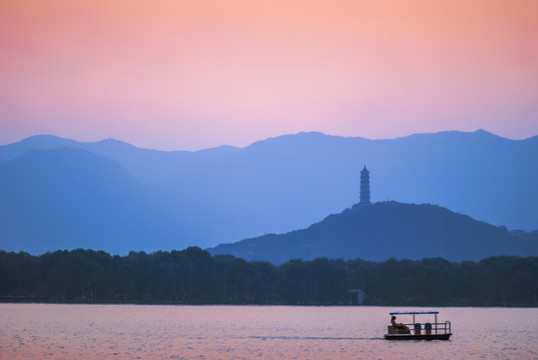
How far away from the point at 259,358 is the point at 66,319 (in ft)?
239

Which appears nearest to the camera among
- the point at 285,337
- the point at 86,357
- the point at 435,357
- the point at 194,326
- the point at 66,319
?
the point at 86,357

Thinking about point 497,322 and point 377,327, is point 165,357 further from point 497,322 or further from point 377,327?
point 497,322

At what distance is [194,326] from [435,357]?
55278 mm

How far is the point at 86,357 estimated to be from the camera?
7738 cm

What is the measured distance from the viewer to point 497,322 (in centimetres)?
16112

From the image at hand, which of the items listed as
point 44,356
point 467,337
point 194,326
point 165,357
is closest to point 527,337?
point 467,337

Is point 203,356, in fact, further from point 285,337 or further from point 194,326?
point 194,326

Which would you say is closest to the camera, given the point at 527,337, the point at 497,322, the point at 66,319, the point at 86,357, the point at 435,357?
the point at 86,357

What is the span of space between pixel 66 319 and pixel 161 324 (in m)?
19.2

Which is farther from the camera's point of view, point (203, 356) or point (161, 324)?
point (161, 324)

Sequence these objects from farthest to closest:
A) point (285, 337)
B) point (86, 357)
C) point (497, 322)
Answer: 1. point (497, 322)
2. point (285, 337)
3. point (86, 357)

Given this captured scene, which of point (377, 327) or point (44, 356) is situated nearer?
point (44, 356)

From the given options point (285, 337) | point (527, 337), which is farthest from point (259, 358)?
point (527, 337)

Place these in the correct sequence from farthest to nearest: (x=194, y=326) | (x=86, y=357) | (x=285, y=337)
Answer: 1. (x=194, y=326)
2. (x=285, y=337)
3. (x=86, y=357)
